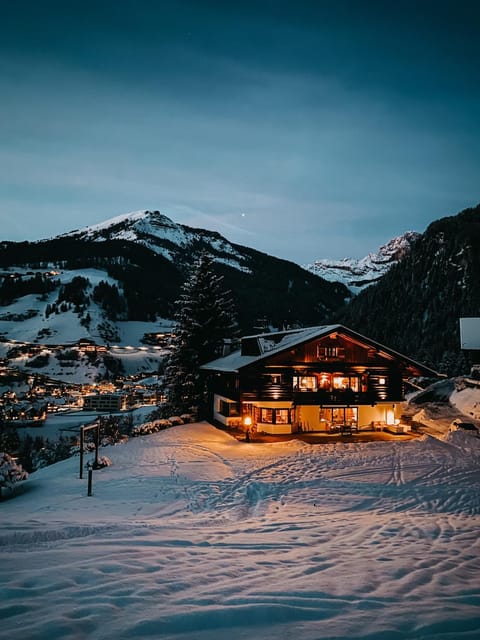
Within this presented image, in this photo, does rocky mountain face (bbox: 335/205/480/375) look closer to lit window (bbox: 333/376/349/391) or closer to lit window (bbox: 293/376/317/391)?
lit window (bbox: 333/376/349/391)

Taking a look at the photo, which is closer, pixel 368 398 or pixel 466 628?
pixel 466 628

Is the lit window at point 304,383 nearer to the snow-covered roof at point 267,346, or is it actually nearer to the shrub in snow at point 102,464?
the snow-covered roof at point 267,346

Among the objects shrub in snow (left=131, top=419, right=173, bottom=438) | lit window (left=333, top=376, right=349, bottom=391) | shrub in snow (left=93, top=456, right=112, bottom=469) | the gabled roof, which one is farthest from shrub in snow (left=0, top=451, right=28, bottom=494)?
lit window (left=333, top=376, right=349, bottom=391)

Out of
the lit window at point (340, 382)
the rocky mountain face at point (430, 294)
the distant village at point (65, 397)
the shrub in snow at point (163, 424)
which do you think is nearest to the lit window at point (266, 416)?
the lit window at point (340, 382)

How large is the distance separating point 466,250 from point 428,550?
3851 inches

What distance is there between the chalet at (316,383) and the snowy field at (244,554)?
9.34 m

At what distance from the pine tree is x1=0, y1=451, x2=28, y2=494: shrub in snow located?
710 inches

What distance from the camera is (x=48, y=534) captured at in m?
8.76

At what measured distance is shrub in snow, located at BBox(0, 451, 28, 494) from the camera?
1459 cm

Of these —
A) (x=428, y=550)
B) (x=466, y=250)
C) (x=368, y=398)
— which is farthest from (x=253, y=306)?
(x=428, y=550)

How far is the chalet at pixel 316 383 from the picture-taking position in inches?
1089

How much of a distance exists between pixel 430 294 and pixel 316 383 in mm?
77895

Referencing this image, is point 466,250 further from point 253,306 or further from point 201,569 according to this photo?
point 253,306

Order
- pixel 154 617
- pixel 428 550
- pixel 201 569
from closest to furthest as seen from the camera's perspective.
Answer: pixel 154 617, pixel 201 569, pixel 428 550
